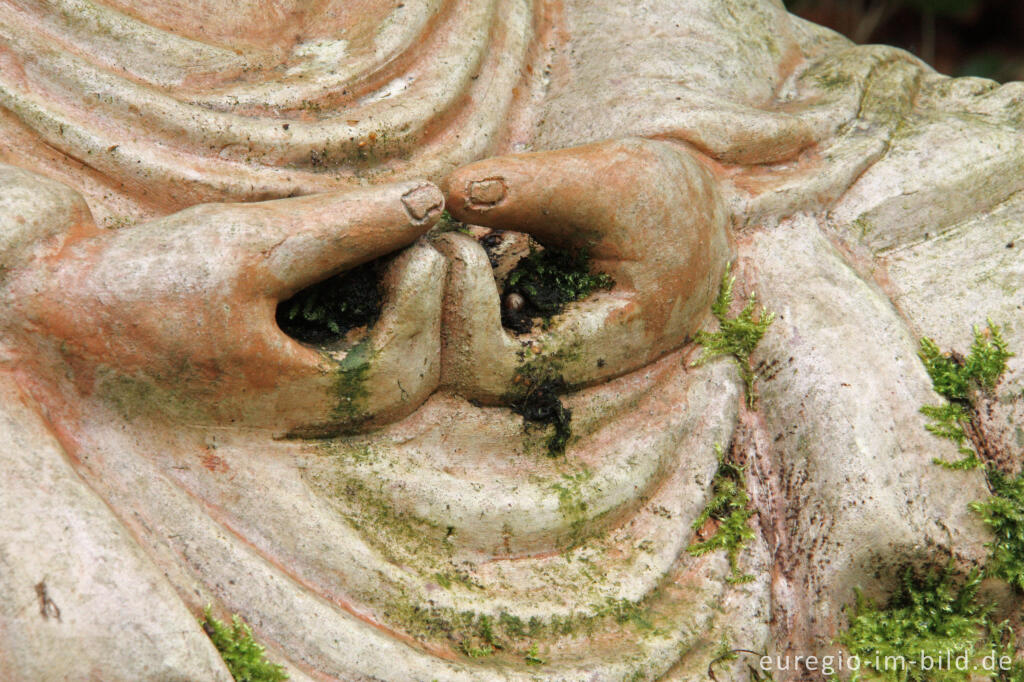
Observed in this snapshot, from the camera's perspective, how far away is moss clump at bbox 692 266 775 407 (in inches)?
121

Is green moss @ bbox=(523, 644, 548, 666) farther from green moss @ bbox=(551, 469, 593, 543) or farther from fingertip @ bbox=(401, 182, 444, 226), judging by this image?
fingertip @ bbox=(401, 182, 444, 226)

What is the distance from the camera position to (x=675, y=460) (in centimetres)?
298

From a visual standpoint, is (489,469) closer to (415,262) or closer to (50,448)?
(415,262)

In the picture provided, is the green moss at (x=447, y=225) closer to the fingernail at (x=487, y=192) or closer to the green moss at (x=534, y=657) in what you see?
the fingernail at (x=487, y=192)

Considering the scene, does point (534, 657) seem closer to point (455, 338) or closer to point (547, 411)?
point (547, 411)

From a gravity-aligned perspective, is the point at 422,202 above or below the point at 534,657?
above

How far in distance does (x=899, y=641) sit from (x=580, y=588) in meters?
0.97

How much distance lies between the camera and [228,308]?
233 cm

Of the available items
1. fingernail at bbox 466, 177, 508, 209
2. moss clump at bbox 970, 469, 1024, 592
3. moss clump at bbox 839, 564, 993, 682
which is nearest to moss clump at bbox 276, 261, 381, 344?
fingernail at bbox 466, 177, 508, 209

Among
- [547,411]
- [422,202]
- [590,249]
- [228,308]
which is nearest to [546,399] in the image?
[547,411]

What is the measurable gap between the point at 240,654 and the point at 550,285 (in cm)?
139

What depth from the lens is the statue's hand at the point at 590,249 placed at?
2.67 metres

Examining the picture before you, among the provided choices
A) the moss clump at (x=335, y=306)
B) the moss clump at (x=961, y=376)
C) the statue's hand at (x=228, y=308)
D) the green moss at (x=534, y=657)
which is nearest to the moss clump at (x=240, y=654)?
the statue's hand at (x=228, y=308)

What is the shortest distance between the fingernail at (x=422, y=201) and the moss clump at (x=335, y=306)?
0.22 metres
